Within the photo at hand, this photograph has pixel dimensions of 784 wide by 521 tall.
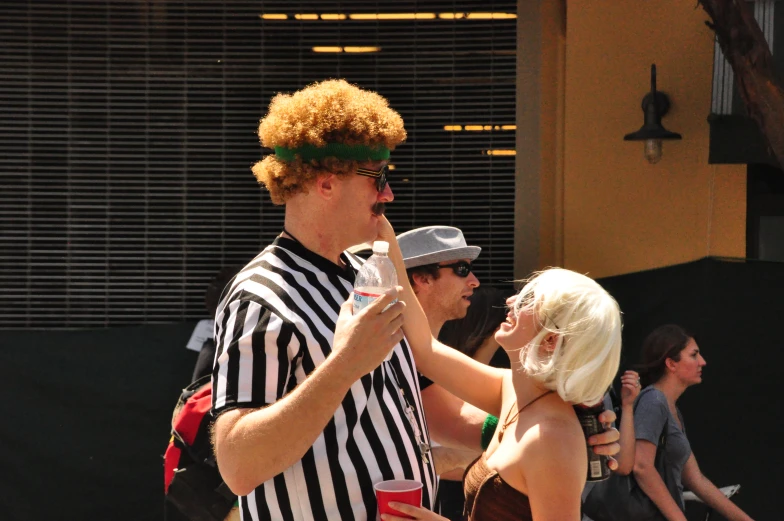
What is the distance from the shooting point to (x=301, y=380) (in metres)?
2.58

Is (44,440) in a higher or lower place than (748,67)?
lower

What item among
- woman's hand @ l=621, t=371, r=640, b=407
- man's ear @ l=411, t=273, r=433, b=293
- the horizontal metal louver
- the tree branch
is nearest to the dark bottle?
man's ear @ l=411, t=273, r=433, b=293

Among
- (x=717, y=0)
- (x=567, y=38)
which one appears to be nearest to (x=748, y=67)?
(x=717, y=0)

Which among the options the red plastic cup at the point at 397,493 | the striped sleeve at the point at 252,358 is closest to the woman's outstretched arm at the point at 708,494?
the red plastic cup at the point at 397,493

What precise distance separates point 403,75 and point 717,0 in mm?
2845

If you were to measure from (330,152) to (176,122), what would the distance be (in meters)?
5.83

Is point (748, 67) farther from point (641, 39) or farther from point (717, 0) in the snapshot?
point (641, 39)

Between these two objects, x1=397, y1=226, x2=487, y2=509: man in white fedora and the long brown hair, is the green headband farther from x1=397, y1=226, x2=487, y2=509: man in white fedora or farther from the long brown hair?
the long brown hair

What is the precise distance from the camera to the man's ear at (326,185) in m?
2.85

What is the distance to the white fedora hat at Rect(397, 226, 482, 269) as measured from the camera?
16.1 feet

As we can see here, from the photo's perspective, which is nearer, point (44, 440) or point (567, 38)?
point (44, 440)

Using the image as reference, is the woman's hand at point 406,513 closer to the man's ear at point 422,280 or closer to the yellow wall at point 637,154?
the man's ear at point 422,280

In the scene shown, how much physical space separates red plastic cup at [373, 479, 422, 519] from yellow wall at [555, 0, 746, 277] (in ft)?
18.8

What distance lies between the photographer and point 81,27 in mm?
8281
